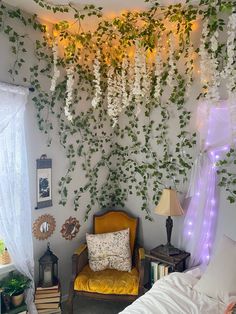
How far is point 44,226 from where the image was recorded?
10.1ft

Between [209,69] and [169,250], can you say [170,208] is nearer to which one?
[169,250]

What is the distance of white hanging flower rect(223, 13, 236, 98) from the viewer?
2.47 meters

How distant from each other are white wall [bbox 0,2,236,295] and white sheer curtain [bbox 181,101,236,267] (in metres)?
0.10

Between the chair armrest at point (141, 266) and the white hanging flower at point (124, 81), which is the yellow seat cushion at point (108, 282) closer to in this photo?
the chair armrest at point (141, 266)

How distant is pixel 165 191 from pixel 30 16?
218 centimetres

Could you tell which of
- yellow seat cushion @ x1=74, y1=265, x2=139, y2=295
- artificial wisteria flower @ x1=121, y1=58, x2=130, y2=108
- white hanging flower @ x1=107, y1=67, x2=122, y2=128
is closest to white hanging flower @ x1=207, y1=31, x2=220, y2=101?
artificial wisteria flower @ x1=121, y1=58, x2=130, y2=108

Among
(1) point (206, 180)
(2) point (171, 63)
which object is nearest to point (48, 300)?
(1) point (206, 180)

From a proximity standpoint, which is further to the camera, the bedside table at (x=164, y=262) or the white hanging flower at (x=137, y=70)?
the white hanging flower at (x=137, y=70)

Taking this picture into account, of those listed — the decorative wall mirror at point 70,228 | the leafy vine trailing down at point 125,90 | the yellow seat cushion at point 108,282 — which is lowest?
the yellow seat cushion at point 108,282

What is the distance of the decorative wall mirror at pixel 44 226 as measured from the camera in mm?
2996

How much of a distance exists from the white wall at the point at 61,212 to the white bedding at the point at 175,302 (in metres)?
0.78

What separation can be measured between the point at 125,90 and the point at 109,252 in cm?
183

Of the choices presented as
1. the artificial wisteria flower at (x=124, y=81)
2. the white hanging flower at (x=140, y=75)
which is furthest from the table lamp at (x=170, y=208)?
the artificial wisteria flower at (x=124, y=81)

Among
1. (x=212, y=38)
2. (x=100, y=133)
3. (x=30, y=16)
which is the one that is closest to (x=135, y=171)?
(x=100, y=133)
